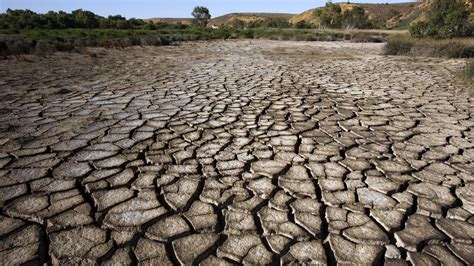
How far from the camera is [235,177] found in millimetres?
2463

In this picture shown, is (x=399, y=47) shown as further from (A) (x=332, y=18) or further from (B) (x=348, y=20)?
(A) (x=332, y=18)

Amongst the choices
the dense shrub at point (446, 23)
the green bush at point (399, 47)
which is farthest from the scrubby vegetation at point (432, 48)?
the dense shrub at point (446, 23)

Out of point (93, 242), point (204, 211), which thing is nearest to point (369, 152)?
point (204, 211)

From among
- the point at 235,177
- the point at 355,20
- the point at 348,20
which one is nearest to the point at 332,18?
the point at 348,20

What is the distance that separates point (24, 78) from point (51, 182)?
15.8 ft

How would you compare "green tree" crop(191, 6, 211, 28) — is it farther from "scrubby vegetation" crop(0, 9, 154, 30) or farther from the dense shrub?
the dense shrub

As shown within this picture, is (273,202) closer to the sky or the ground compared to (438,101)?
closer to the sky

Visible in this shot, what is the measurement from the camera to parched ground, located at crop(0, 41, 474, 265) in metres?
1.75

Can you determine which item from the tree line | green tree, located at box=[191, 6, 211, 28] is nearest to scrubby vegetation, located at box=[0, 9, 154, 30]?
the tree line

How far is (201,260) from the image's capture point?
5.40 ft

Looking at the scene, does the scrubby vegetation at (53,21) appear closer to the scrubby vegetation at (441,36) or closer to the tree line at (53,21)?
the tree line at (53,21)

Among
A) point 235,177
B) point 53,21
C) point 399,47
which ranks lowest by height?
point 399,47

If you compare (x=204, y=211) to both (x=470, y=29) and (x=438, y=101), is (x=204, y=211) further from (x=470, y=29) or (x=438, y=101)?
(x=470, y=29)

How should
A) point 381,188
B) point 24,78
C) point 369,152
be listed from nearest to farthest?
point 381,188 < point 369,152 < point 24,78
